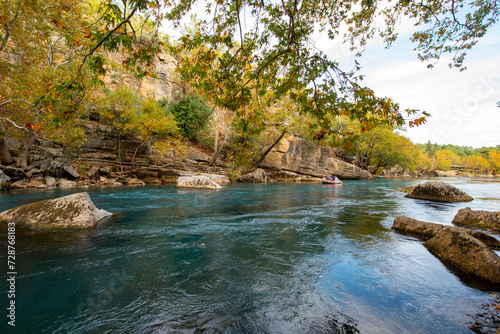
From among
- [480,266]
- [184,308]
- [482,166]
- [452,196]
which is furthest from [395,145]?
[482,166]

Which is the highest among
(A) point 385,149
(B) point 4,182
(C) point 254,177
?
(A) point 385,149

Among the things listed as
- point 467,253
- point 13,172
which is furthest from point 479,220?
point 13,172

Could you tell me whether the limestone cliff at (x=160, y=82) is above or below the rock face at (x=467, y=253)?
above

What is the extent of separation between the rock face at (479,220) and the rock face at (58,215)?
11691mm

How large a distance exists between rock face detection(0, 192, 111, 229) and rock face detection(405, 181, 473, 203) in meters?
16.7

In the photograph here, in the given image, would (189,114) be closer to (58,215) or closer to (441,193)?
(58,215)

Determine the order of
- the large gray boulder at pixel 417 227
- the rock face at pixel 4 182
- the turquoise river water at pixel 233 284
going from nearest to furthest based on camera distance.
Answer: the turquoise river water at pixel 233 284 → the large gray boulder at pixel 417 227 → the rock face at pixel 4 182

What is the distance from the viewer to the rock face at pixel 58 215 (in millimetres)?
5930

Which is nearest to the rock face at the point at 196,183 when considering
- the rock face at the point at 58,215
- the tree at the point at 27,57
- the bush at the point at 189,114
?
the tree at the point at 27,57

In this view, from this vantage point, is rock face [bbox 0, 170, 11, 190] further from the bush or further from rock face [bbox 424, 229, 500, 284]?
rock face [bbox 424, 229, 500, 284]

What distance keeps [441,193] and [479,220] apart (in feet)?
21.5

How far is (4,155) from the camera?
14.8 meters

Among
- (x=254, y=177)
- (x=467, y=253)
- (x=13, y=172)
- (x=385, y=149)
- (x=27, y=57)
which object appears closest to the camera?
(x=467, y=253)

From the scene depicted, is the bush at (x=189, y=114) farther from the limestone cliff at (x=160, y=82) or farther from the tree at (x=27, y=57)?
the tree at (x=27, y=57)
